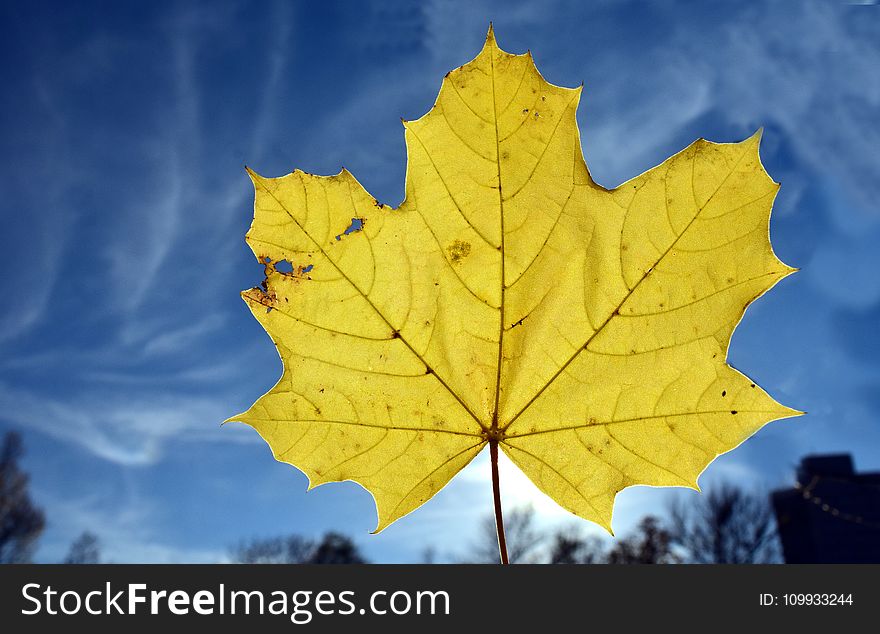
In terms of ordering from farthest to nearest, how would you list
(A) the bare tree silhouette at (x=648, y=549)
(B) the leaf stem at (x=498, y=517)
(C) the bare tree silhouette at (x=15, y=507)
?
(C) the bare tree silhouette at (x=15, y=507) → (A) the bare tree silhouette at (x=648, y=549) → (B) the leaf stem at (x=498, y=517)

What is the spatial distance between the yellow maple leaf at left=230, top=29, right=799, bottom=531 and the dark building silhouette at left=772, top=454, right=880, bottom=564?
21.7m

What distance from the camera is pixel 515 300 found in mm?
790

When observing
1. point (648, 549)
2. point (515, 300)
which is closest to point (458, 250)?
point (515, 300)

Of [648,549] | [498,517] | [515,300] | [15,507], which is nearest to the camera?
[498,517]

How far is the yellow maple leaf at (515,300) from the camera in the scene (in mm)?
724

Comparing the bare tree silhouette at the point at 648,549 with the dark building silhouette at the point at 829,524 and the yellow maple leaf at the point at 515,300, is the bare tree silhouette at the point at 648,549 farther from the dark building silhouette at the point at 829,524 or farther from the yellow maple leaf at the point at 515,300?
the yellow maple leaf at the point at 515,300

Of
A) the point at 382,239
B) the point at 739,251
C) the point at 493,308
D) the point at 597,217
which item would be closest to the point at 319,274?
the point at 382,239

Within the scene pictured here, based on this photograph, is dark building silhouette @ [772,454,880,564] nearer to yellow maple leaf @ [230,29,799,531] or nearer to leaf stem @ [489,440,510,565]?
yellow maple leaf @ [230,29,799,531]

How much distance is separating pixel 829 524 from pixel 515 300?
86.4 feet

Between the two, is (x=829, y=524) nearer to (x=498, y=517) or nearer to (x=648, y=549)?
(x=648, y=549)

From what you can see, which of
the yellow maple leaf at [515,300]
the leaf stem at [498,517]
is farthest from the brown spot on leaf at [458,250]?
the leaf stem at [498,517]

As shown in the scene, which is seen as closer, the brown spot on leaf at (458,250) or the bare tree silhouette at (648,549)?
the brown spot on leaf at (458,250)

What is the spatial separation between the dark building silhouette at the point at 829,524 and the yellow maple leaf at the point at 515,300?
71.1 feet

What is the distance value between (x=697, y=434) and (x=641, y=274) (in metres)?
0.20
